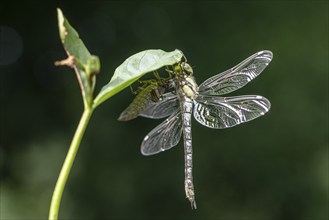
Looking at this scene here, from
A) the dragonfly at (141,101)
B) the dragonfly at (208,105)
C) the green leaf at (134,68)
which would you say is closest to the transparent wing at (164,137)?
the dragonfly at (208,105)

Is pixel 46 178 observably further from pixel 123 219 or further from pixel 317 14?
pixel 317 14

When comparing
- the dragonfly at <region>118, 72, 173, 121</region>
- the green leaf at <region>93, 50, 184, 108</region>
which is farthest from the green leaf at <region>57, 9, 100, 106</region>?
the dragonfly at <region>118, 72, 173, 121</region>

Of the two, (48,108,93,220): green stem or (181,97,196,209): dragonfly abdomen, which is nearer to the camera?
(48,108,93,220): green stem

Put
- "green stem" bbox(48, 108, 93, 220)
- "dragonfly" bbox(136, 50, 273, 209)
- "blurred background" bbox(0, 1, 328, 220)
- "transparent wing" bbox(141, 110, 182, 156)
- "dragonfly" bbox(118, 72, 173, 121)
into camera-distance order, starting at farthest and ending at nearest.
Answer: "blurred background" bbox(0, 1, 328, 220) → "transparent wing" bbox(141, 110, 182, 156) → "dragonfly" bbox(136, 50, 273, 209) → "dragonfly" bbox(118, 72, 173, 121) → "green stem" bbox(48, 108, 93, 220)

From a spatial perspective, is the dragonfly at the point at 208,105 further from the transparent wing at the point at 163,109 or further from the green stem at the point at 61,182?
the green stem at the point at 61,182

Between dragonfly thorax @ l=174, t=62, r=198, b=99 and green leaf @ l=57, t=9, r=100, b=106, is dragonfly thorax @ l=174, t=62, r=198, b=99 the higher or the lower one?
the lower one

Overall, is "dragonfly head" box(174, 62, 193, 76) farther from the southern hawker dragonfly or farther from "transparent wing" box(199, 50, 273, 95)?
"transparent wing" box(199, 50, 273, 95)

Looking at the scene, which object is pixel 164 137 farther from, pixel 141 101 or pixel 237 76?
pixel 141 101

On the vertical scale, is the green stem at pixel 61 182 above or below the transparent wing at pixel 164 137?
above
